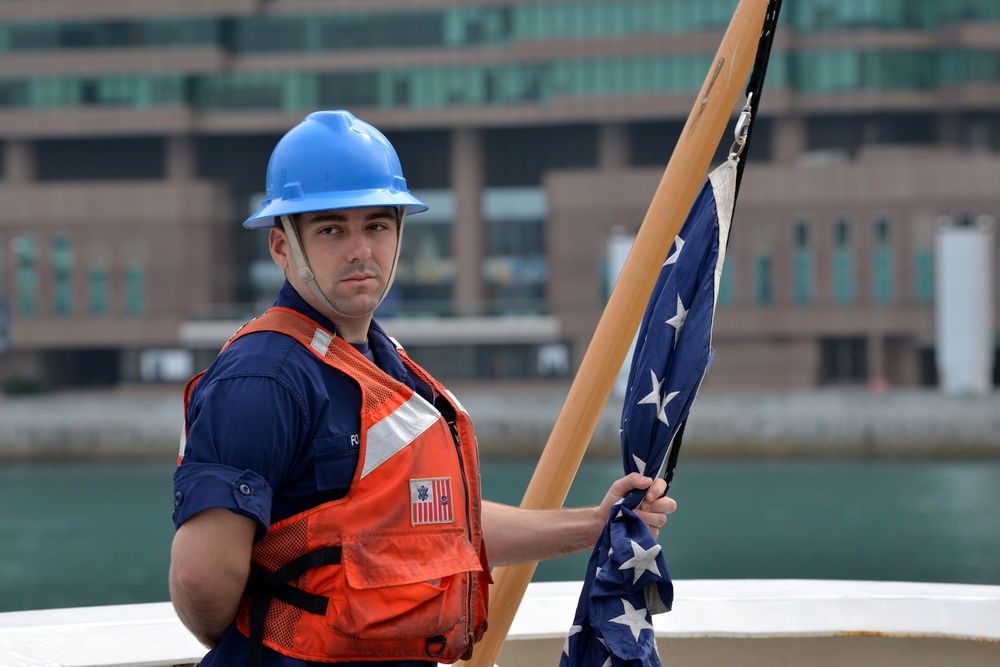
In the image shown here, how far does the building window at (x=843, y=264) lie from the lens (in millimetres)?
53250

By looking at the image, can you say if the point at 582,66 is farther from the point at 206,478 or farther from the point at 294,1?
the point at 206,478

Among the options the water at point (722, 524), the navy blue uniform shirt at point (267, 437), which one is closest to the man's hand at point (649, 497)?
the navy blue uniform shirt at point (267, 437)

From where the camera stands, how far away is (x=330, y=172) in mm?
2408

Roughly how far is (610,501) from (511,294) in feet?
190

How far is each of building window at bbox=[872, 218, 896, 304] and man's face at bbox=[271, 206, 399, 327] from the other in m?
52.7

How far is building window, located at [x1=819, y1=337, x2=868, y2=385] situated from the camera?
54.2m

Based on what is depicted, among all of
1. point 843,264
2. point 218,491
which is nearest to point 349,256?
point 218,491

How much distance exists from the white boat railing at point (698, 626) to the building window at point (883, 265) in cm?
5098

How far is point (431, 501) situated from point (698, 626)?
1.58m

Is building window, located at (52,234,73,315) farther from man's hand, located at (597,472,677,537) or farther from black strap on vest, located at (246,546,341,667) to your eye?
black strap on vest, located at (246,546,341,667)

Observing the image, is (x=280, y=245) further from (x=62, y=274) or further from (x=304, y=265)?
(x=62, y=274)

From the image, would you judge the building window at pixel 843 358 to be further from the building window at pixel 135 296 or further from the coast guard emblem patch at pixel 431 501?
the coast guard emblem patch at pixel 431 501

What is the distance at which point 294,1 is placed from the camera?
60.4m

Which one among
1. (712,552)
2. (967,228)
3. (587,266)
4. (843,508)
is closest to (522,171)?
(587,266)
